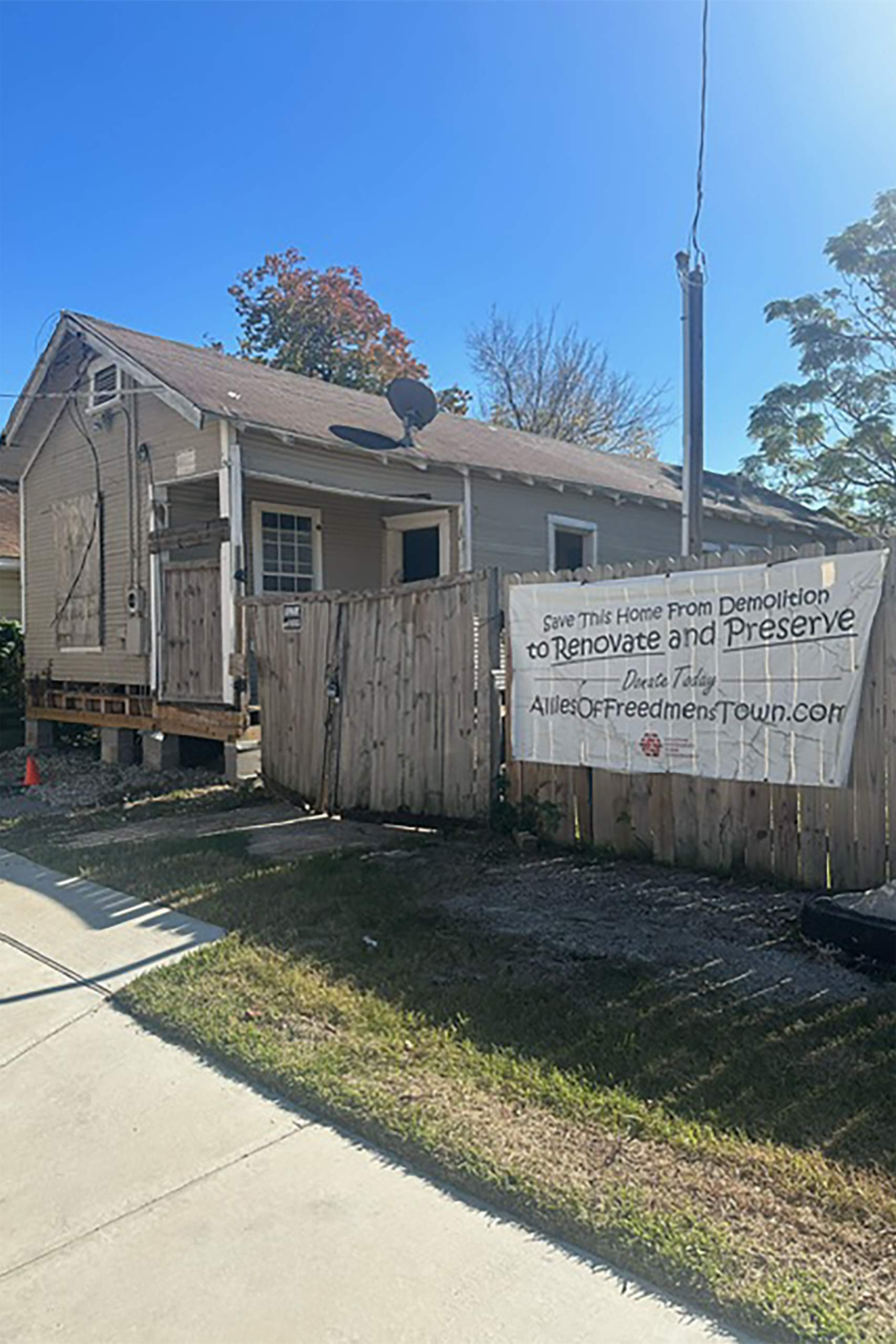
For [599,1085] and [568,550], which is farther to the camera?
[568,550]

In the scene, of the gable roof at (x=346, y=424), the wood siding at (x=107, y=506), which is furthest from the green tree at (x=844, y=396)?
the wood siding at (x=107, y=506)

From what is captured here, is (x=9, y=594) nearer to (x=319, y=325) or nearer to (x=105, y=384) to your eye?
(x=105, y=384)

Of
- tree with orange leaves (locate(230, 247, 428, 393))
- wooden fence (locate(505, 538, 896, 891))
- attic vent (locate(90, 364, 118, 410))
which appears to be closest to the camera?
wooden fence (locate(505, 538, 896, 891))

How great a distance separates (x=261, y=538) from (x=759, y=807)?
8.85m

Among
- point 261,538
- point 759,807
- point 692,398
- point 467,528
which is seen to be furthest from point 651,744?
point 261,538

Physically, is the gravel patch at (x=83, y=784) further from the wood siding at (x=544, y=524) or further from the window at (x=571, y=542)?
the window at (x=571, y=542)

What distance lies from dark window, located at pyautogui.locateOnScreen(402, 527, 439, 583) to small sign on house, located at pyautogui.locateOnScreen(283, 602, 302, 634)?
555 centimetres

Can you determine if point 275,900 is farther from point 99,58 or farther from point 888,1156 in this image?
point 99,58

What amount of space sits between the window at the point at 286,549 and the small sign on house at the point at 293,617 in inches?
151

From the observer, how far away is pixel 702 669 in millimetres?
5656

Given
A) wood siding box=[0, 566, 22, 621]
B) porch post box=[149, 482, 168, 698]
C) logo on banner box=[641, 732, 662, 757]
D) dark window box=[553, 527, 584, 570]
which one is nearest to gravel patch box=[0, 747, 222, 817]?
porch post box=[149, 482, 168, 698]

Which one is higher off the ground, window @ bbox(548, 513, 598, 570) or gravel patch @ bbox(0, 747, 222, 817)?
window @ bbox(548, 513, 598, 570)

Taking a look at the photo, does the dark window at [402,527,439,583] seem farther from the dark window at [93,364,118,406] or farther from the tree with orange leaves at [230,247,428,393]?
the tree with orange leaves at [230,247,428,393]

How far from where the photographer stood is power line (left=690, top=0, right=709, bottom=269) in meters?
9.20
